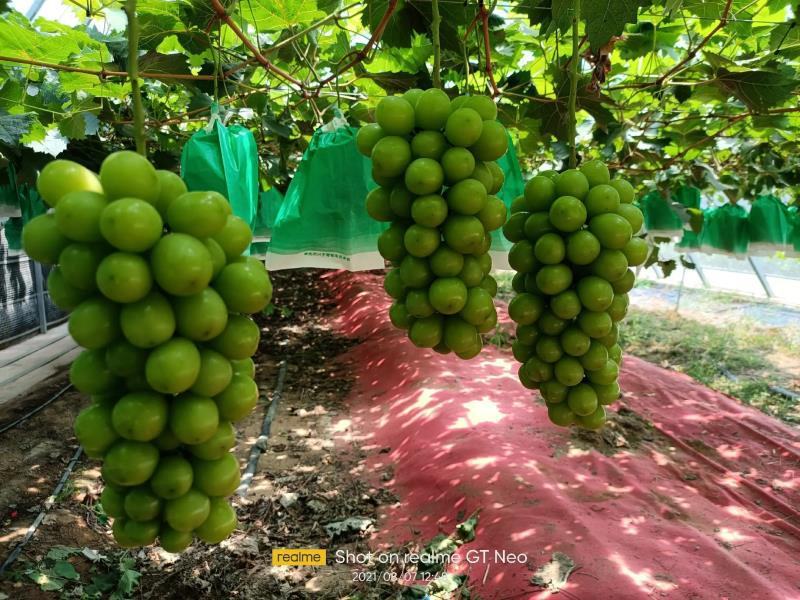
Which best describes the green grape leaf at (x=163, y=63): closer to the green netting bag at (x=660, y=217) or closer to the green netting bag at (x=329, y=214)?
the green netting bag at (x=329, y=214)

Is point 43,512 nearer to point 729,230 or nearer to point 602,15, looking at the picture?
point 602,15

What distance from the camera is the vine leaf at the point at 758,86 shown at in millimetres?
2707

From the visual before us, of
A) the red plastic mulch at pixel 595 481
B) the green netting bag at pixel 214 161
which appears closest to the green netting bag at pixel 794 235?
the red plastic mulch at pixel 595 481

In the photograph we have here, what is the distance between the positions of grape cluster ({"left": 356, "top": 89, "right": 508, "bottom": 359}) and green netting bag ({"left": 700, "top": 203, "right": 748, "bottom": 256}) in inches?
272

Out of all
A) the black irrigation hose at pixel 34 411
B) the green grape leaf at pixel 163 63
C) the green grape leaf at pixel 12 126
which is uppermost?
the green grape leaf at pixel 163 63

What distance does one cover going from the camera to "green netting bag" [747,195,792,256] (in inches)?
260

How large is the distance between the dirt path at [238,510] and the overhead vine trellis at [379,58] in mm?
3155

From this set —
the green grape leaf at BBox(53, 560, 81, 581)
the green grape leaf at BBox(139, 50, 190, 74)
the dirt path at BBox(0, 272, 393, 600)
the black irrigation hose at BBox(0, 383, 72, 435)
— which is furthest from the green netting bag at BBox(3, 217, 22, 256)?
the green grape leaf at BBox(139, 50, 190, 74)

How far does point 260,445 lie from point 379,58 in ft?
14.9

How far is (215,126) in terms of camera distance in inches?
74.9

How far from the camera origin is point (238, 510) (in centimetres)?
509

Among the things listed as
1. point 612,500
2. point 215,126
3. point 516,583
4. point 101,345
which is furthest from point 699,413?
point 101,345

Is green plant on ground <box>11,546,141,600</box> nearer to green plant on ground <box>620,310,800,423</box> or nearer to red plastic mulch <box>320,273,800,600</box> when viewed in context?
red plastic mulch <box>320,273,800,600</box>

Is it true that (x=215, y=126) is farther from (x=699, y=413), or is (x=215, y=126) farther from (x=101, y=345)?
(x=699, y=413)
